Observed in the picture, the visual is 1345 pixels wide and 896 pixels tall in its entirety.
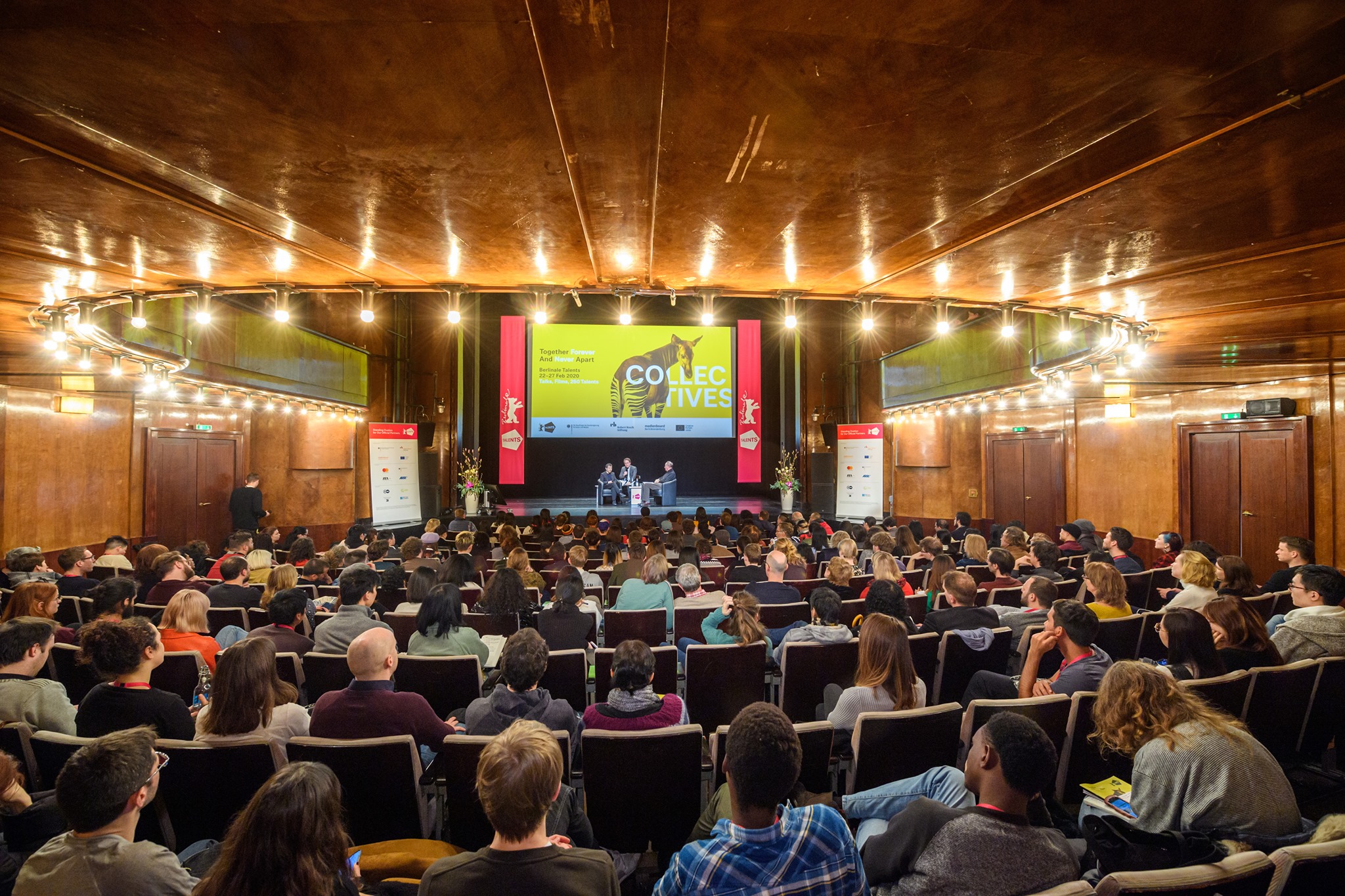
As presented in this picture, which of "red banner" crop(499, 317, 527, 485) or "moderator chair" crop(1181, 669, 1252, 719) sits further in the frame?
"red banner" crop(499, 317, 527, 485)

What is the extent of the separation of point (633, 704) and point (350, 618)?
1.97 metres

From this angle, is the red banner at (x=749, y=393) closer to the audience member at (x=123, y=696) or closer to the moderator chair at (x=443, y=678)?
the moderator chair at (x=443, y=678)

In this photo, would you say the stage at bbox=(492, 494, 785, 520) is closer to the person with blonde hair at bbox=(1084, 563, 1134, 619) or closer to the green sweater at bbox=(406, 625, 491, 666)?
the person with blonde hair at bbox=(1084, 563, 1134, 619)

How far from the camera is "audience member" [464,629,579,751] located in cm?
247

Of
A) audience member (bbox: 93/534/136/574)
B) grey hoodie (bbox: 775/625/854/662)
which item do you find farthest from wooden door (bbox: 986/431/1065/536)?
audience member (bbox: 93/534/136/574)

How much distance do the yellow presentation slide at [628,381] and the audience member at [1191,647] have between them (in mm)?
11909

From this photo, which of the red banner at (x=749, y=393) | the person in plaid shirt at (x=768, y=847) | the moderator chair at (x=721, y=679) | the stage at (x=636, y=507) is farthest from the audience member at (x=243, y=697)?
the red banner at (x=749, y=393)

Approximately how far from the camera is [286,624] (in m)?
3.56

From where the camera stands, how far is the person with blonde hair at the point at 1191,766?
5.93 feet

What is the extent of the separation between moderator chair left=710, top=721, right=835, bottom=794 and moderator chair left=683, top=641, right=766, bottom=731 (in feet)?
3.13

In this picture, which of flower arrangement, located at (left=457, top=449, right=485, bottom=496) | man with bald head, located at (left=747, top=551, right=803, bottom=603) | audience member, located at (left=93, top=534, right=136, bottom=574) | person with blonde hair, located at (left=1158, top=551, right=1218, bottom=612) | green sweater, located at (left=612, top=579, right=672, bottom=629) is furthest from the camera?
flower arrangement, located at (left=457, top=449, right=485, bottom=496)

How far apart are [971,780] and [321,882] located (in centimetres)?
154

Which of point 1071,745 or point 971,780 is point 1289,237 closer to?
point 1071,745

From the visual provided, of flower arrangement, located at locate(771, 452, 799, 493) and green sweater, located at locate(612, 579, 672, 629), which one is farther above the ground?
flower arrangement, located at locate(771, 452, 799, 493)
